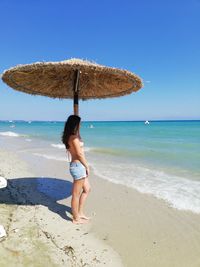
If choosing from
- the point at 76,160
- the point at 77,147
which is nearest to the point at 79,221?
the point at 76,160

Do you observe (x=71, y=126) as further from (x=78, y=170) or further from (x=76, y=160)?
(x=78, y=170)

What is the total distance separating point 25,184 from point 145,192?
2.81 metres

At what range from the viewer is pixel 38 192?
19.7 ft

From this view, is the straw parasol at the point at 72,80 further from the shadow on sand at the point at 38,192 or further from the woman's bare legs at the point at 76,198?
the shadow on sand at the point at 38,192

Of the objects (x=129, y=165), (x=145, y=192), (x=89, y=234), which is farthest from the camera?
(x=129, y=165)

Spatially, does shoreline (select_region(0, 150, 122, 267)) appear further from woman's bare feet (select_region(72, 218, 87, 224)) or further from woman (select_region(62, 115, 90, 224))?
woman (select_region(62, 115, 90, 224))

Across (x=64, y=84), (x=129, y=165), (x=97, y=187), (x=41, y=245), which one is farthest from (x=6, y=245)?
(x=129, y=165)

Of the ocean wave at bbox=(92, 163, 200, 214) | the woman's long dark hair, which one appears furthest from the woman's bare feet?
the ocean wave at bbox=(92, 163, 200, 214)

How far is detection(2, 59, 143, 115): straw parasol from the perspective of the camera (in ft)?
14.5

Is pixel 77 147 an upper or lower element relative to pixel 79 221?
upper

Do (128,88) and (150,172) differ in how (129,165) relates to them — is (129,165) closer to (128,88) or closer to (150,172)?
(150,172)

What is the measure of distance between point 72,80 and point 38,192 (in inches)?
97.3

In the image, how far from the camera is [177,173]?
7.99 metres

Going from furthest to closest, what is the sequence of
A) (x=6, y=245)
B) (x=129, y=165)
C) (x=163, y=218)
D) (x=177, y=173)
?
(x=129, y=165), (x=177, y=173), (x=163, y=218), (x=6, y=245)
